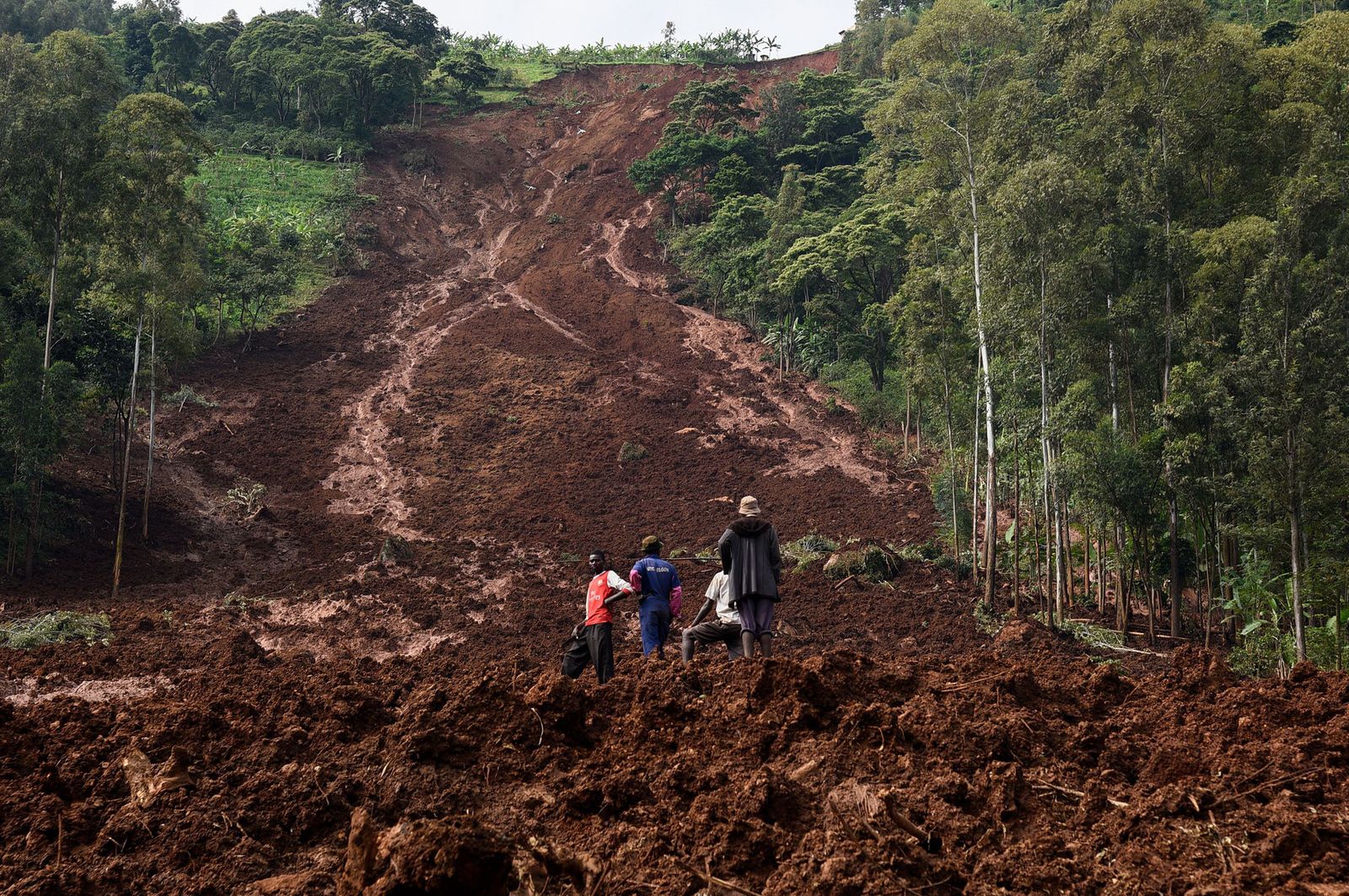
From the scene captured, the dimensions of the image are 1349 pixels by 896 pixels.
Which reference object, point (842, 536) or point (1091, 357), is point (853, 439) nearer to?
point (842, 536)

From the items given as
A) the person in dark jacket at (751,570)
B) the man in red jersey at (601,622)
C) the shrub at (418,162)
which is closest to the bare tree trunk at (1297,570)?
the person in dark jacket at (751,570)

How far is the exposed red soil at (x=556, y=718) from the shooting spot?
3828 millimetres

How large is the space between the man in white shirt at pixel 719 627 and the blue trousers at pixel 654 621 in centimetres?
28

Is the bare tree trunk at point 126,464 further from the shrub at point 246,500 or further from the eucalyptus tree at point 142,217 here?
the shrub at point 246,500

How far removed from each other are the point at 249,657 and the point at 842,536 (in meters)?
12.6

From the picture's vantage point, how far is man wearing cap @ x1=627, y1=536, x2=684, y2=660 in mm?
7836

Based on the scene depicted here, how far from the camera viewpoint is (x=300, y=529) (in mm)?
19516

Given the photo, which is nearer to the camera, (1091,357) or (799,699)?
(799,699)

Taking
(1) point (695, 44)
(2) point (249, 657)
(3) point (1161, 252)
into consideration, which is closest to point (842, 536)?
(3) point (1161, 252)

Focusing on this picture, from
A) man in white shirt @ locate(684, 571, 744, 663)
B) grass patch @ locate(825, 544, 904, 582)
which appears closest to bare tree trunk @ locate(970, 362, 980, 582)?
grass patch @ locate(825, 544, 904, 582)

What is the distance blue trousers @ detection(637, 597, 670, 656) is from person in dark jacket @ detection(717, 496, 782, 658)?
0.73m

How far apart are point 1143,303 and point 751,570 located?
10.5 meters

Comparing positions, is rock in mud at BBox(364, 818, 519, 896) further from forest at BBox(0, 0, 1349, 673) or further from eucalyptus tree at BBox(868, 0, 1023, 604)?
eucalyptus tree at BBox(868, 0, 1023, 604)

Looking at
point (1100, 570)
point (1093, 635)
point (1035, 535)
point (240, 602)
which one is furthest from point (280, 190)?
point (1093, 635)
